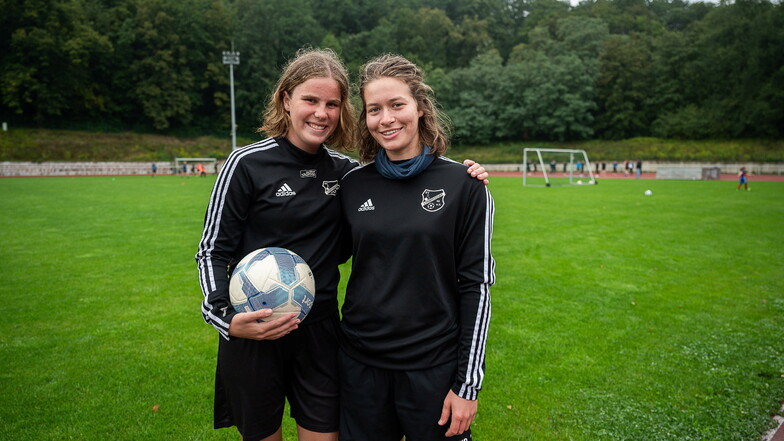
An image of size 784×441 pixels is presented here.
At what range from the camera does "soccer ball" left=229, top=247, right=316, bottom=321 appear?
243 cm

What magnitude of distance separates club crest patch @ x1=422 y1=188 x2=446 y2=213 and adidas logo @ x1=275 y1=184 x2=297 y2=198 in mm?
729

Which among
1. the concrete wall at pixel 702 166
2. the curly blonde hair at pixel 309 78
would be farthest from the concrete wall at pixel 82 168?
the curly blonde hair at pixel 309 78

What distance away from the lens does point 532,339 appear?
6102 mm

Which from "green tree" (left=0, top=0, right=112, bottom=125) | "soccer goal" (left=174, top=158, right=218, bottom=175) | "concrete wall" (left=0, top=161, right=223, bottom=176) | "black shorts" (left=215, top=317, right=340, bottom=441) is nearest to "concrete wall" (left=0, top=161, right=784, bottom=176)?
"concrete wall" (left=0, top=161, right=223, bottom=176)

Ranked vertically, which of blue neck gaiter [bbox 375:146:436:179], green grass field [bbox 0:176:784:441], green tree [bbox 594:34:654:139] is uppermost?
green tree [bbox 594:34:654:139]

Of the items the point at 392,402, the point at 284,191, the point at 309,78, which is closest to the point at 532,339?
the point at 392,402

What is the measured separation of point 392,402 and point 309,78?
68.4 inches

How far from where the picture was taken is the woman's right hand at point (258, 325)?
239 centimetres

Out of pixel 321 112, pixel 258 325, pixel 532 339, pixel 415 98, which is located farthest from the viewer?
pixel 532 339

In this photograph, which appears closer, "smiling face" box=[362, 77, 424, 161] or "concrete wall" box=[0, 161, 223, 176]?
"smiling face" box=[362, 77, 424, 161]

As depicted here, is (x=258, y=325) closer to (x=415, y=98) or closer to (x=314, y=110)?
(x=314, y=110)

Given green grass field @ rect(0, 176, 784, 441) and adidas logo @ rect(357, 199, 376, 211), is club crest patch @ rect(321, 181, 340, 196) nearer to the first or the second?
adidas logo @ rect(357, 199, 376, 211)

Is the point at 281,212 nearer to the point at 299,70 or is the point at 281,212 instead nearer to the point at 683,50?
the point at 299,70

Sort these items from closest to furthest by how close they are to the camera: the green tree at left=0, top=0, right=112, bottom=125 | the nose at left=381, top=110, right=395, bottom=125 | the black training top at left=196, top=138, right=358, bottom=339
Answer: the nose at left=381, top=110, right=395, bottom=125 → the black training top at left=196, top=138, right=358, bottom=339 → the green tree at left=0, top=0, right=112, bottom=125
